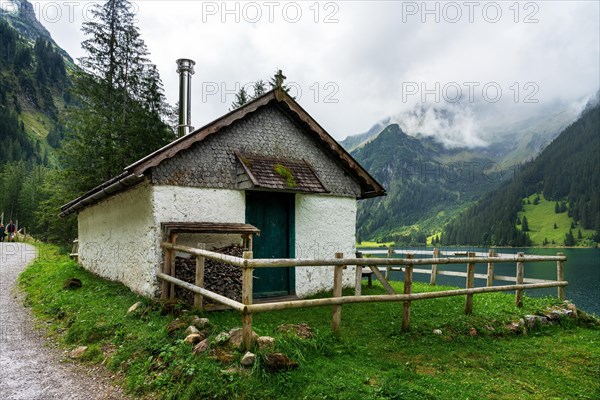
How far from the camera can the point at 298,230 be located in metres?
10.9

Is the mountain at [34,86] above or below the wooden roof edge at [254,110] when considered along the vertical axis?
above

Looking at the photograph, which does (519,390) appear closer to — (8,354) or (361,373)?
(361,373)

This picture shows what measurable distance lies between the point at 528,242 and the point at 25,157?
134 m

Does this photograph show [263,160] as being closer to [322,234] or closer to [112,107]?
[322,234]

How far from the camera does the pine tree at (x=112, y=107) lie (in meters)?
22.3

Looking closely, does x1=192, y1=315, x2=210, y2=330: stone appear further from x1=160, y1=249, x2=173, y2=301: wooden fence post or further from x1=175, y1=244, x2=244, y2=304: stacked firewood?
x1=160, y1=249, x2=173, y2=301: wooden fence post

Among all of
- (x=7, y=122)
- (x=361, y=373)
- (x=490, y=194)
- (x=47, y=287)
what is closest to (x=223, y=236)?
Answer: (x=361, y=373)

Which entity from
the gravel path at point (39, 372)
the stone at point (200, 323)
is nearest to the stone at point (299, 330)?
the stone at point (200, 323)

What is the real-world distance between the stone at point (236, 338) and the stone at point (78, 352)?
2.70 m

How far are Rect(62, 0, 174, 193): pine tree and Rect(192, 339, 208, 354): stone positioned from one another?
19.8 meters

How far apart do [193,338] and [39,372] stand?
93.2 inches

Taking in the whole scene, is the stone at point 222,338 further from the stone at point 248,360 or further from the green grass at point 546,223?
the green grass at point 546,223

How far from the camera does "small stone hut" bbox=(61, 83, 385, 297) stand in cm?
892

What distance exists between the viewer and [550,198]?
132 m
